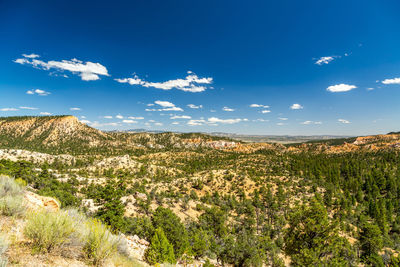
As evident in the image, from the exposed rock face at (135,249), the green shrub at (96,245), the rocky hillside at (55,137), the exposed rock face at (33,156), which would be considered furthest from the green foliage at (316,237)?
the rocky hillside at (55,137)

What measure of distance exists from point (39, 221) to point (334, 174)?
113 meters

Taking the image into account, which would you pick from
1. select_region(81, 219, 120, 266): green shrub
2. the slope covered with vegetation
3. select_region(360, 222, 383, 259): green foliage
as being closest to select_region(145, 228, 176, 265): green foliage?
the slope covered with vegetation

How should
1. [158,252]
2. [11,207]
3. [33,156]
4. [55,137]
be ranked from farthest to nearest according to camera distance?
[55,137] → [33,156] → [158,252] → [11,207]

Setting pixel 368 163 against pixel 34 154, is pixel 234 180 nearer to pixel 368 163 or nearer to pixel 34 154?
pixel 368 163

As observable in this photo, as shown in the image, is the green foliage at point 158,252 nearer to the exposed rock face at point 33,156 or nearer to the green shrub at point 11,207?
the green shrub at point 11,207

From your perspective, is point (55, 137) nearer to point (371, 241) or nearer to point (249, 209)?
point (249, 209)

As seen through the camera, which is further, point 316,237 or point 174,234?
point 174,234

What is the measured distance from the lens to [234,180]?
84.9 metres

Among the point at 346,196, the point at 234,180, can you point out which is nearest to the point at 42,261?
the point at 234,180

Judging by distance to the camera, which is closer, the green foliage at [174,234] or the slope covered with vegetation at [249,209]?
the slope covered with vegetation at [249,209]

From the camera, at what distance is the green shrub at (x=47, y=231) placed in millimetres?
5578

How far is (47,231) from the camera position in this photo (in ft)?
18.4

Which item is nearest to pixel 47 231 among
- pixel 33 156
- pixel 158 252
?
pixel 158 252

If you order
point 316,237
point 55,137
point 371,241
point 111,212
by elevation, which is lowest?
point 371,241
